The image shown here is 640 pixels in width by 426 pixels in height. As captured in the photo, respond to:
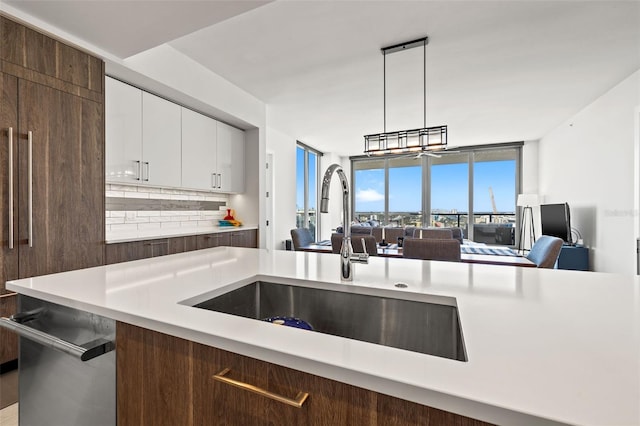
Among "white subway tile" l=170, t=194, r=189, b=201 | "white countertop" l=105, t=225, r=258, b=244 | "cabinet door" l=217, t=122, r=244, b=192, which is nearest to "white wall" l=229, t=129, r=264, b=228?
"cabinet door" l=217, t=122, r=244, b=192

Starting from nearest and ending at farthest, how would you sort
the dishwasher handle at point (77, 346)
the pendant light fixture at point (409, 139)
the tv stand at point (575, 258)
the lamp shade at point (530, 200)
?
the dishwasher handle at point (77, 346) < the pendant light fixture at point (409, 139) < the tv stand at point (575, 258) < the lamp shade at point (530, 200)

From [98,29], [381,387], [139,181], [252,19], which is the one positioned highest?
[252,19]

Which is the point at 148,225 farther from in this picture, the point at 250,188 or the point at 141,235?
the point at 250,188

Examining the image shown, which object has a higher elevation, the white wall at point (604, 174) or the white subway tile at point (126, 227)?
the white wall at point (604, 174)

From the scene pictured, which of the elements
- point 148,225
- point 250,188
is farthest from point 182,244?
point 250,188

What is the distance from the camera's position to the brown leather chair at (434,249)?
2432 mm

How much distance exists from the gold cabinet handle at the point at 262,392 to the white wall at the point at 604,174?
4.39m

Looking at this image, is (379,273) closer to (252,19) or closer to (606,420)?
(606,420)

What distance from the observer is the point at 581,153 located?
14.7 feet

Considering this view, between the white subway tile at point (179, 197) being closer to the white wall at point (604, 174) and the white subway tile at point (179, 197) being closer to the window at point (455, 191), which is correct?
the white wall at point (604, 174)

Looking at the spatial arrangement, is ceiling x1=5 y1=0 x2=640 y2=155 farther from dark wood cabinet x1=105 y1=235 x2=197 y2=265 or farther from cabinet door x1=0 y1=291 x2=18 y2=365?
cabinet door x1=0 y1=291 x2=18 y2=365

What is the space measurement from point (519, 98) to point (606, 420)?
472 cm

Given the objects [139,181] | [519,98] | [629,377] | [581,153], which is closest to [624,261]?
[581,153]

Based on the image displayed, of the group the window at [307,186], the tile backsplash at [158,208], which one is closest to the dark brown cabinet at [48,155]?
the tile backsplash at [158,208]
